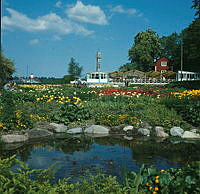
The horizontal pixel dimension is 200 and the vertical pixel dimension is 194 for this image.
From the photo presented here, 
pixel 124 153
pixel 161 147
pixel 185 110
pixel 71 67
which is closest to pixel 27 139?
pixel 124 153

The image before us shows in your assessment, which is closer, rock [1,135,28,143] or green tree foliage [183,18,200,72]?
rock [1,135,28,143]

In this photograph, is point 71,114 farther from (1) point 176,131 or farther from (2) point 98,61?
(2) point 98,61

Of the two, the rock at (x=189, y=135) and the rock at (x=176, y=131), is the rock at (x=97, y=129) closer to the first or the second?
the rock at (x=176, y=131)

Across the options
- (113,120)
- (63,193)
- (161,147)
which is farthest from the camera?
(113,120)

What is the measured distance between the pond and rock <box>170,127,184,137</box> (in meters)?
0.49

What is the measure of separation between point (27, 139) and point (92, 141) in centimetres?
203

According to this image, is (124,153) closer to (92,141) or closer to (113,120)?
(92,141)

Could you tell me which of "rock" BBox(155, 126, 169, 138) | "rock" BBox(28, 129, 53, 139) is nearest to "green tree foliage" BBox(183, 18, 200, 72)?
"rock" BBox(155, 126, 169, 138)

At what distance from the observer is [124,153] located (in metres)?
6.28

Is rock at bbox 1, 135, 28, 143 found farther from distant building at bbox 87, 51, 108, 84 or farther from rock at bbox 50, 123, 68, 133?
distant building at bbox 87, 51, 108, 84

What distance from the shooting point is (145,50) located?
5803 cm

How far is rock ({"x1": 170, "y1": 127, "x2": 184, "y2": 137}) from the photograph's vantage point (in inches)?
319

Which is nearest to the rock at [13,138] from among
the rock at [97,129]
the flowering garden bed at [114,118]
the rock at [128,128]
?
the flowering garden bed at [114,118]

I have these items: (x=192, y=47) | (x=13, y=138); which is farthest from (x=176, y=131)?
(x=192, y=47)
